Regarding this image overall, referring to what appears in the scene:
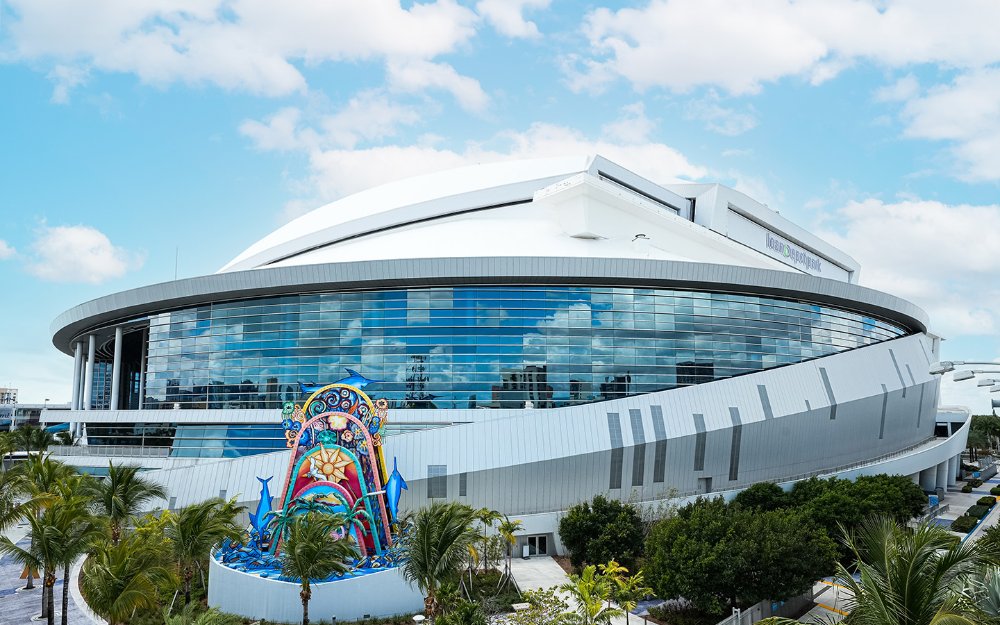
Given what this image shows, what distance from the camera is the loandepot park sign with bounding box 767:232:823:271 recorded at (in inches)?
2649

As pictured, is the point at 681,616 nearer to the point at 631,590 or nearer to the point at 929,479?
the point at 631,590

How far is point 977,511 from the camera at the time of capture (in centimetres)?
4584

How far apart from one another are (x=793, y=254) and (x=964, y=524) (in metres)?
33.9

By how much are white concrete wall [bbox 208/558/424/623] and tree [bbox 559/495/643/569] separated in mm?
8078


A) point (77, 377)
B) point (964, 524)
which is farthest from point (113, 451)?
point (964, 524)

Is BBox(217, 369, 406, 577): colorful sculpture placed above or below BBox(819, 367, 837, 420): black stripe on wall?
below

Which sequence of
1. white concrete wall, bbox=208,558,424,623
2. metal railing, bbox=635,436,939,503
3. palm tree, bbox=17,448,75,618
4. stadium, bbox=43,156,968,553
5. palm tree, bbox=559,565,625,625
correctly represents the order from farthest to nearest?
metal railing, bbox=635,436,939,503
stadium, bbox=43,156,968,553
palm tree, bbox=17,448,75,618
white concrete wall, bbox=208,558,424,623
palm tree, bbox=559,565,625,625

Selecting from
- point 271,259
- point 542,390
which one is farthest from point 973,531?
point 271,259

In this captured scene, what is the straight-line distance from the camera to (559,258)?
40188 millimetres

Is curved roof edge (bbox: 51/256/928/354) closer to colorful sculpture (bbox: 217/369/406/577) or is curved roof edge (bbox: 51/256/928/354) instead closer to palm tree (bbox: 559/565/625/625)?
colorful sculpture (bbox: 217/369/406/577)

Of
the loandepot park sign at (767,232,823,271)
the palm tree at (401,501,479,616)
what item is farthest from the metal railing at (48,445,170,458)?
the loandepot park sign at (767,232,823,271)

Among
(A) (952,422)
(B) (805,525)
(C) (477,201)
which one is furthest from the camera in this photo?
(A) (952,422)

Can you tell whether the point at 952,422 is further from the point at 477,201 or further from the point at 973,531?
the point at 477,201

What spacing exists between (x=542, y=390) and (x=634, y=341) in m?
6.33
